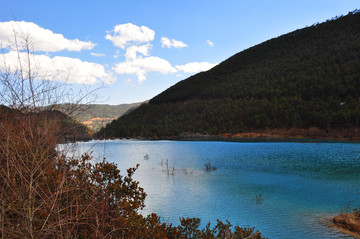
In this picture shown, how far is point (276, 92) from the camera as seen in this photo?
72250 mm

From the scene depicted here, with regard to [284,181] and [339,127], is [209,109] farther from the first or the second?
[284,181]

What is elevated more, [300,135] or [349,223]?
[300,135]

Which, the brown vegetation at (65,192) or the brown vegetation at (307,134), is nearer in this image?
the brown vegetation at (65,192)

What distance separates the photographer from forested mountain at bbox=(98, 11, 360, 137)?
61.0 metres

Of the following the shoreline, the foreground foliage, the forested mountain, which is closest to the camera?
the foreground foliage

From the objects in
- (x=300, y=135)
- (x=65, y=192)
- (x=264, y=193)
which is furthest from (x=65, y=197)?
(x=300, y=135)

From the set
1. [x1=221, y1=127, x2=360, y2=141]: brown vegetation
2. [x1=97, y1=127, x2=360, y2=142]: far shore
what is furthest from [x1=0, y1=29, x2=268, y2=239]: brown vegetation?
[x1=221, y1=127, x2=360, y2=141]: brown vegetation

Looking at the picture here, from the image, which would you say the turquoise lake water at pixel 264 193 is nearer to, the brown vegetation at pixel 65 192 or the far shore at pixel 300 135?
the brown vegetation at pixel 65 192

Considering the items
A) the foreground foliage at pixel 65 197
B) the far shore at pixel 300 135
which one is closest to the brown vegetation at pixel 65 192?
the foreground foliage at pixel 65 197

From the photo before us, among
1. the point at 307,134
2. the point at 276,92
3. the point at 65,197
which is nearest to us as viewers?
the point at 65,197

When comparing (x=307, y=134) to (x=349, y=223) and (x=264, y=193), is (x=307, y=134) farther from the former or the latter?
(x=349, y=223)

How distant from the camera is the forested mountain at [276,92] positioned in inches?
2403

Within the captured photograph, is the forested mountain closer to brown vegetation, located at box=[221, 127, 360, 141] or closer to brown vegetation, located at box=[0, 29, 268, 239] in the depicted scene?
brown vegetation, located at box=[221, 127, 360, 141]

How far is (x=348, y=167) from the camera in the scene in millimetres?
23984
